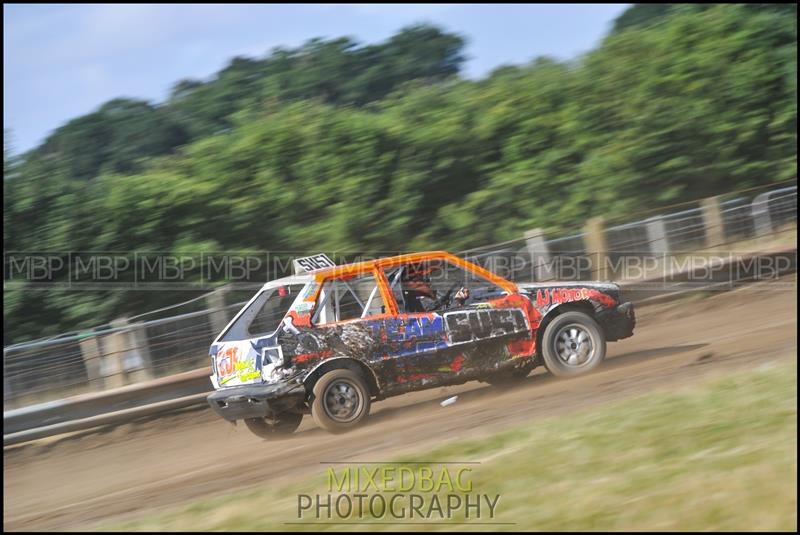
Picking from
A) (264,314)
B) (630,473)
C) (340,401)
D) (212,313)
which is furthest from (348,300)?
(212,313)

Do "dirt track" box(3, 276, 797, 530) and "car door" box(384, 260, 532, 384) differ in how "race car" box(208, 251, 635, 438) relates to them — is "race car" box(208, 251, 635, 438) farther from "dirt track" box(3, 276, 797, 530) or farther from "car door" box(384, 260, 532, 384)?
"dirt track" box(3, 276, 797, 530)

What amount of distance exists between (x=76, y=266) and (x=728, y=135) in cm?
1388

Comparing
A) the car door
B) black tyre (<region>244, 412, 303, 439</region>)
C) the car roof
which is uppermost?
the car roof

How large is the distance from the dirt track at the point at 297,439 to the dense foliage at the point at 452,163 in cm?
Answer: 535

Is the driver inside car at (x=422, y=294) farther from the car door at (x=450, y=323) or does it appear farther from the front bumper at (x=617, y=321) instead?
the front bumper at (x=617, y=321)

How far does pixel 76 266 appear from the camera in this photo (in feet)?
51.5

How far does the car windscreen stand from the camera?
8.84m

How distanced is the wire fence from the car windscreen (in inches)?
133

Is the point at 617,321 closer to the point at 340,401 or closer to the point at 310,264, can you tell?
the point at 340,401

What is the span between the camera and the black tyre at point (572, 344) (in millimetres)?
9547
